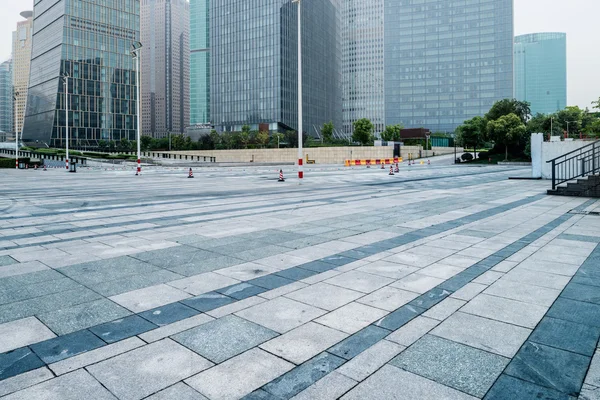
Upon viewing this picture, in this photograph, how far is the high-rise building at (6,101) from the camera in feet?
471

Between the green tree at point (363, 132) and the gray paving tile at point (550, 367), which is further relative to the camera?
the green tree at point (363, 132)

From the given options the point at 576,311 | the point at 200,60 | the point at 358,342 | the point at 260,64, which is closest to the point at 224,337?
the point at 358,342

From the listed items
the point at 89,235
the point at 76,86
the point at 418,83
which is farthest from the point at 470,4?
the point at 89,235

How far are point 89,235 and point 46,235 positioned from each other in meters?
0.95

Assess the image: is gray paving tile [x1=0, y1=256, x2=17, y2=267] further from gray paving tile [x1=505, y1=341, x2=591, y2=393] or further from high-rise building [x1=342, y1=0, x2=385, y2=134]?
high-rise building [x1=342, y1=0, x2=385, y2=134]

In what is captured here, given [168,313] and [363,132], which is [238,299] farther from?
[363,132]

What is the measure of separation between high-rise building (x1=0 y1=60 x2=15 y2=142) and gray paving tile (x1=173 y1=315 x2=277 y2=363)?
156424mm

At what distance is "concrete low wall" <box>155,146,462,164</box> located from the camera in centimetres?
8588

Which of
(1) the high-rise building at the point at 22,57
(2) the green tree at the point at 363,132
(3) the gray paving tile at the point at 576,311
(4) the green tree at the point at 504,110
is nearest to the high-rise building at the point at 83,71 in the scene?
(1) the high-rise building at the point at 22,57

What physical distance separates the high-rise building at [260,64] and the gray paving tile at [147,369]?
411ft

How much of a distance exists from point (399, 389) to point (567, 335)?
211cm

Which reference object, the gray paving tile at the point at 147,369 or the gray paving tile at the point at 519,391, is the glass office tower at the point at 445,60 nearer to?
the gray paving tile at the point at 519,391

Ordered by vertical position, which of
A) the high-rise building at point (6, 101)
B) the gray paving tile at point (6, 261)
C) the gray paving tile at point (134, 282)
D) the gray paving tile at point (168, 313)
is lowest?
the gray paving tile at point (168, 313)

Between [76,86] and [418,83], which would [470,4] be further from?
[76,86]
